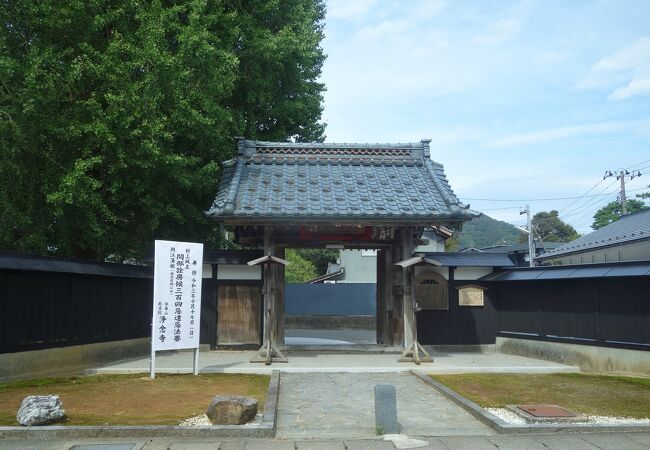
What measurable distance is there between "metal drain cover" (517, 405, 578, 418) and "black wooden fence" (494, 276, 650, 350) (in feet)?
16.3

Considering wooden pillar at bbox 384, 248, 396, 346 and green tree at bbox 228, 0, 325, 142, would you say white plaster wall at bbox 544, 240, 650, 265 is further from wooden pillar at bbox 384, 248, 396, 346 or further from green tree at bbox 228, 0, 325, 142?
green tree at bbox 228, 0, 325, 142

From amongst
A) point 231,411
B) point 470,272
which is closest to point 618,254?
point 470,272

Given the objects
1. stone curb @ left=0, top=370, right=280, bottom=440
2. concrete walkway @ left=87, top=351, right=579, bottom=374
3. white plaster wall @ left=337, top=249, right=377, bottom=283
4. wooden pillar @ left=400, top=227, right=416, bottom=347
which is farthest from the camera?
white plaster wall @ left=337, top=249, right=377, bottom=283

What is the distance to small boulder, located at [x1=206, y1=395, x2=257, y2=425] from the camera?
299 inches

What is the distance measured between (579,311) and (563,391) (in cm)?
415

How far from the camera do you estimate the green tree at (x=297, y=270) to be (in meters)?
38.8

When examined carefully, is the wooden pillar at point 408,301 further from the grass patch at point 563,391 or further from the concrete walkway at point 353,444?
the concrete walkway at point 353,444

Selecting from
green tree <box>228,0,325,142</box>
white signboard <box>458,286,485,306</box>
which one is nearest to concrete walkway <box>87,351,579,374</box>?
white signboard <box>458,286,485,306</box>

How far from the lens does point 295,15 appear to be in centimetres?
1966

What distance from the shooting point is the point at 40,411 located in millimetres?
7355

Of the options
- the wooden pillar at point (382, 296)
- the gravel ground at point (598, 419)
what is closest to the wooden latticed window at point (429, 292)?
the wooden pillar at point (382, 296)

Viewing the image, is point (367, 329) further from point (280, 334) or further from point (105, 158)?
point (105, 158)

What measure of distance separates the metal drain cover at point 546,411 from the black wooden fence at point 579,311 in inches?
196

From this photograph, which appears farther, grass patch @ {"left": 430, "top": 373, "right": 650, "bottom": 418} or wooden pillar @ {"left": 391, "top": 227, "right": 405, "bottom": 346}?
wooden pillar @ {"left": 391, "top": 227, "right": 405, "bottom": 346}
